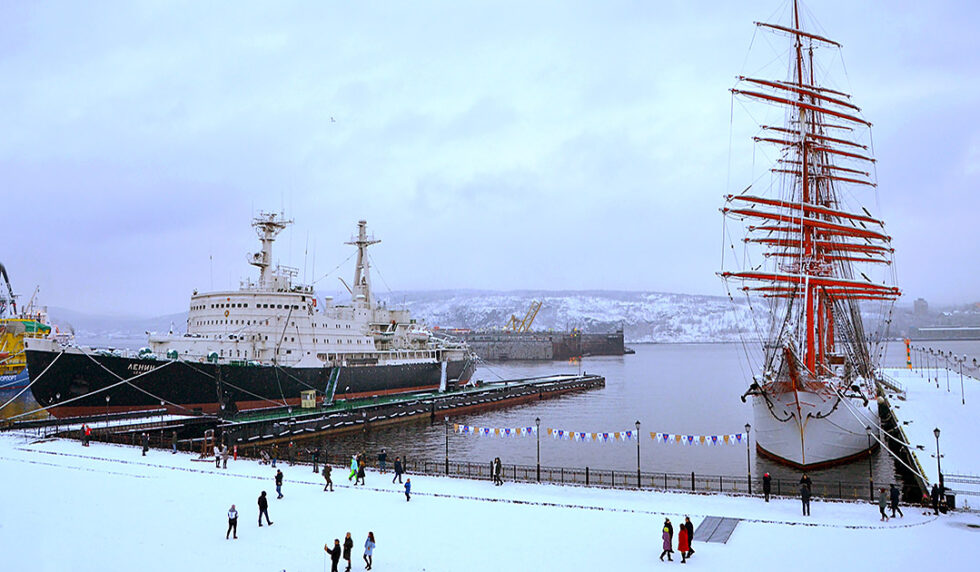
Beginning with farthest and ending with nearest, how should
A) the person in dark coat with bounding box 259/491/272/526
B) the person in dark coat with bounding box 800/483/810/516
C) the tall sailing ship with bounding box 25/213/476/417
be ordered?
the tall sailing ship with bounding box 25/213/476/417, the person in dark coat with bounding box 800/483/810/516, the person in dark coat with bounding box 259/491/272/526

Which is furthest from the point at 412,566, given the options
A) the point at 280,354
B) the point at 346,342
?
the point at 346,342

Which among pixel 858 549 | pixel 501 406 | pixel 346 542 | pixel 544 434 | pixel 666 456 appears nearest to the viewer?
pixel 346 542

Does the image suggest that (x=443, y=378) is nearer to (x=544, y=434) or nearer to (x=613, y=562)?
(x=544, y=434)

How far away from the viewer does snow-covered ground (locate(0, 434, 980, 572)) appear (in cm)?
1525

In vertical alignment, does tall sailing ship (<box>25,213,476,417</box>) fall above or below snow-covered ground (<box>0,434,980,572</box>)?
above

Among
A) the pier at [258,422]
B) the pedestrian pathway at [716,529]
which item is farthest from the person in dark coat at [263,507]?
the pier at [258,422]

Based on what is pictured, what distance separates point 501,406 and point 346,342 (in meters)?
16.5

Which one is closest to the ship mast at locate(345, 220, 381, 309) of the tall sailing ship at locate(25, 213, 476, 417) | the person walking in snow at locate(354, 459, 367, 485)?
the tall sailing ship at locate(25, 213, 476, 417)

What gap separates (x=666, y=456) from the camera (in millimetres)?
36750

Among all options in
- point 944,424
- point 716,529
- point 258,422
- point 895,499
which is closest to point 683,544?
point 716,529

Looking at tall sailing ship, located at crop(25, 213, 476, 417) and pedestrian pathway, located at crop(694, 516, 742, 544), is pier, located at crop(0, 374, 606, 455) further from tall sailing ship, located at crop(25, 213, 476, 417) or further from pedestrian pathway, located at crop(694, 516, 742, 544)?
pedestrian pathway, located at crop(694, 516, 742, 544)

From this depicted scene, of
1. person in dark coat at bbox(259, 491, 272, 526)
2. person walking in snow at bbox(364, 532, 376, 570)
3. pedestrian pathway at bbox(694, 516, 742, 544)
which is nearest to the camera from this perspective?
person walking in snow at bbox(364, 532, 376, 570)

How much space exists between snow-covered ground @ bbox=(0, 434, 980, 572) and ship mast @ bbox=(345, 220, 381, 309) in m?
37.7

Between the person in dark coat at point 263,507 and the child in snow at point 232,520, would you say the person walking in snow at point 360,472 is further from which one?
the child in snow at point 232,520
